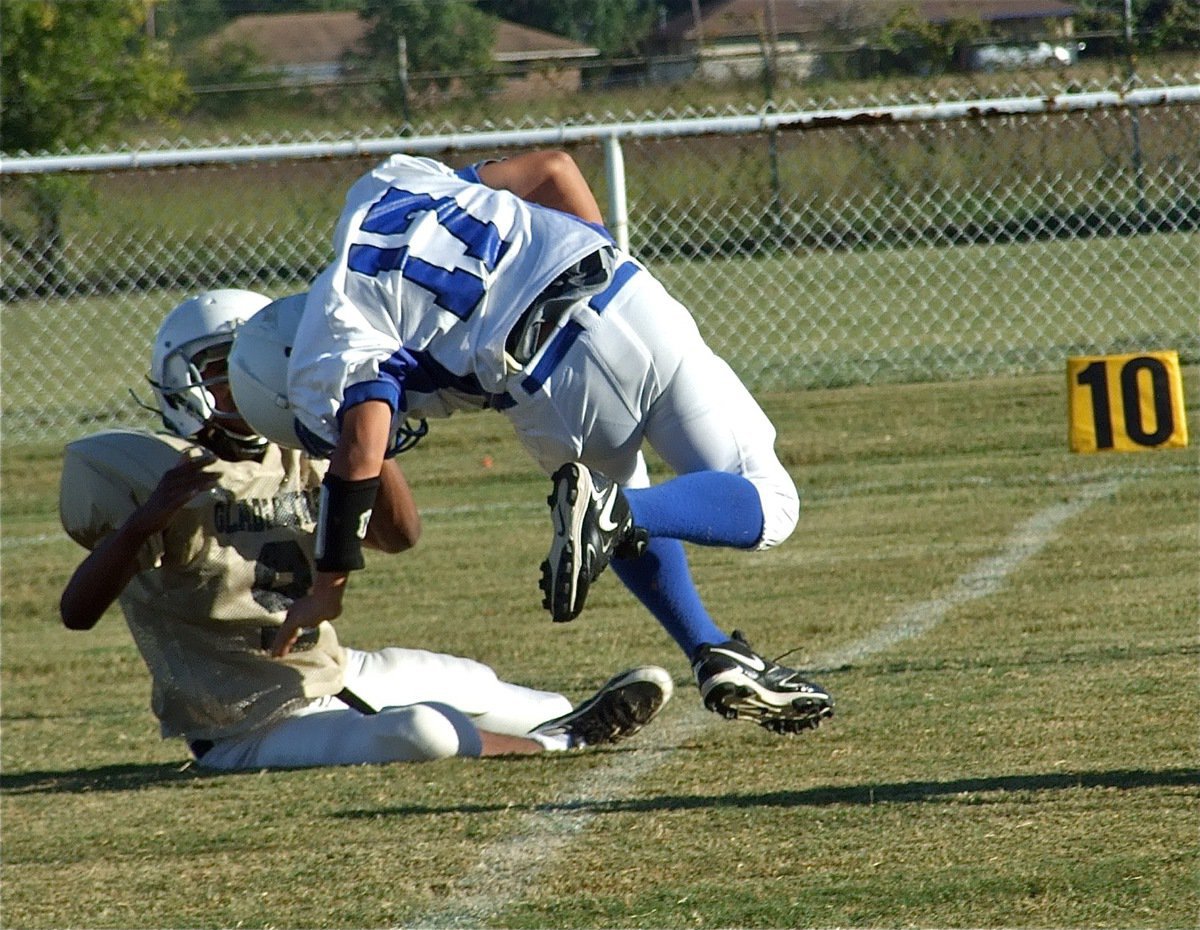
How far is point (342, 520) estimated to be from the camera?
13.4 feet

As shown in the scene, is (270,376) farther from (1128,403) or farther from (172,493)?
(1128,403)

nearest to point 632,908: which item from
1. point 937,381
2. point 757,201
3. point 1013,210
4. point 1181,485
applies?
point 1181,485

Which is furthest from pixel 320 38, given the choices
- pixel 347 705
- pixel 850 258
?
pixel 347 705

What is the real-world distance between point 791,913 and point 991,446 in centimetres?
694

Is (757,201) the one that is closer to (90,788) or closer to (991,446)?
(991,446)

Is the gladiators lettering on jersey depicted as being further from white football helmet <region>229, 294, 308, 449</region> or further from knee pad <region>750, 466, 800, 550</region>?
knee pad <region>750, 466, 800, 550</region>

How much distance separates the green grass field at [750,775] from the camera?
3596 mm

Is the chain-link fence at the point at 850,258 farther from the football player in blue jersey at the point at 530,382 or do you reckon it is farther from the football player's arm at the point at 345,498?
the football player's arm at the point at 345,498

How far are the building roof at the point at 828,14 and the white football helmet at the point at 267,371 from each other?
17.7 meters

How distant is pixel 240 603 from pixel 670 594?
1.15 m

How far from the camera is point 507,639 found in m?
6.77

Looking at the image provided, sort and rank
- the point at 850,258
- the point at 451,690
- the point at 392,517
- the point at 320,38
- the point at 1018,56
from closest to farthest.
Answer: the point at 392,517 → the point at 451,690 → the point at 850,258 → the point at 1018,56 → the point at 320,38

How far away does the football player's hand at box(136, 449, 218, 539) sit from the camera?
471cm

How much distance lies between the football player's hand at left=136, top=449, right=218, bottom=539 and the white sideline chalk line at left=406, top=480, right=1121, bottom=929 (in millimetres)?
1193
